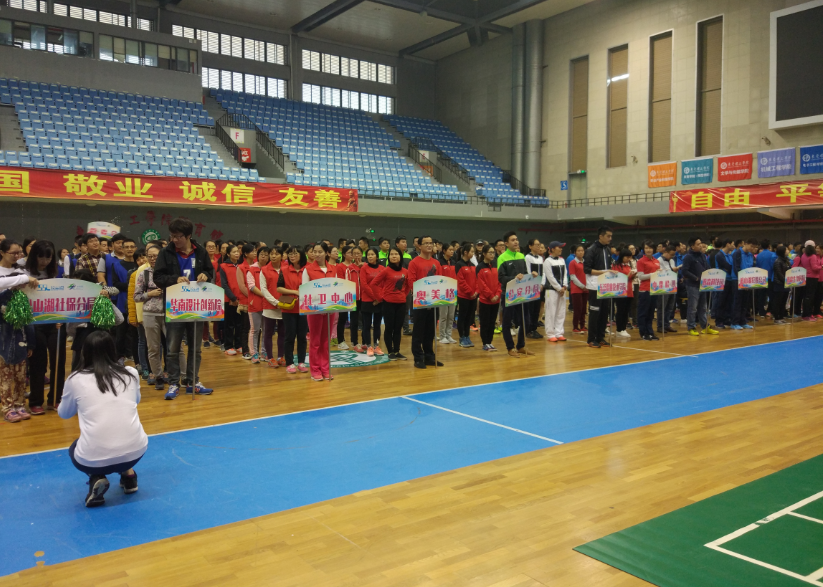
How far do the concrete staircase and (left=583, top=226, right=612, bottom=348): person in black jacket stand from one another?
1486 cm

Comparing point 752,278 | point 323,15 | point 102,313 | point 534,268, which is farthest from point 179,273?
point 323,15

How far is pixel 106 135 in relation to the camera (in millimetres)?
16766

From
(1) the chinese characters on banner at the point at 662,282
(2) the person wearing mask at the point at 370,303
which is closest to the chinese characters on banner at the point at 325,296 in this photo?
(2) the person wearing mask at the point at 370,303

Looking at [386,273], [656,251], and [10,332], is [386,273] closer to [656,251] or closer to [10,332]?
[10,332]

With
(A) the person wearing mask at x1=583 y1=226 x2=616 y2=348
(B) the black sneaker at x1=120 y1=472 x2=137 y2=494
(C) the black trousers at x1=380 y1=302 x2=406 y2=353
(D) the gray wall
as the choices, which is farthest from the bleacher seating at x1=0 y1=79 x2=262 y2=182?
(D) the gray wall

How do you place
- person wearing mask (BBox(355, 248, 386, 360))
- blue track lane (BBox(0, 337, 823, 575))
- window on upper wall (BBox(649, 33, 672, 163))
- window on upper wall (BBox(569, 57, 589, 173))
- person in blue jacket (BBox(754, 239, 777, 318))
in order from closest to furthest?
blue track lane (BBox(0, 337, 823, 575)) < person wearing mask (BBox(355, 248, 386, 360)) < person in blue jacket (BBox(754, 239, 777, 318)) < window on upper wall (BBox(649, 33, 672, 163)) < window on upper wall (BBox(569, 57, 589, 173))

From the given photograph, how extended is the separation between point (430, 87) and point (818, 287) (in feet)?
69.4

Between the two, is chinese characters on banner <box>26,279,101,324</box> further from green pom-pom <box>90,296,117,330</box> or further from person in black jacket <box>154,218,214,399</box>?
person in black jacket <box>154,218,214,399</box>

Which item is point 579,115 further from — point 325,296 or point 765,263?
point 325,296

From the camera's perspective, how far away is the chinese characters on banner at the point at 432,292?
7922 mm

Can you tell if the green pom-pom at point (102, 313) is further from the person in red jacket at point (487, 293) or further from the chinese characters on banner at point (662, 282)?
the chinese characters on banner at point (662, 282)

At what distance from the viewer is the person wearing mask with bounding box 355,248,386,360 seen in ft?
27.8

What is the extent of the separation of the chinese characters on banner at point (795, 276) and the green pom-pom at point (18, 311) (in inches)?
536

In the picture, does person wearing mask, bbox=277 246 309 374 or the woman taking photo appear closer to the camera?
person wearing mask, bbox=277 246 309 374
